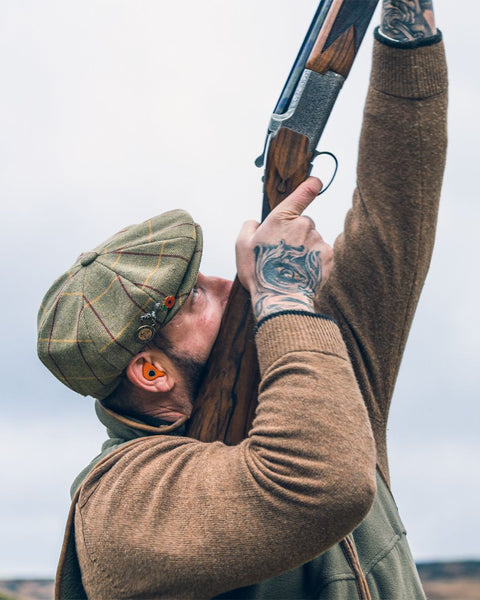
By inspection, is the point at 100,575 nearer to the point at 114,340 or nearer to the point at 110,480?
the point at 110,480

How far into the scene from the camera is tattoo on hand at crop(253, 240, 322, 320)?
3393 millimetres

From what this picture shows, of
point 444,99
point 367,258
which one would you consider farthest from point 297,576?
point 444,99

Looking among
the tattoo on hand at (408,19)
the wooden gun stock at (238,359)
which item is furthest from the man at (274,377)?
the wooden gun stock at (238,359)

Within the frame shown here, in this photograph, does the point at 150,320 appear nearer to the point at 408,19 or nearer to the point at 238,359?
the point at 238,359

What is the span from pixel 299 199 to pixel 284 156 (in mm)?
262

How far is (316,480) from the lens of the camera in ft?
9.62

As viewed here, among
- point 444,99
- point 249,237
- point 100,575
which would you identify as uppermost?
point 444,99

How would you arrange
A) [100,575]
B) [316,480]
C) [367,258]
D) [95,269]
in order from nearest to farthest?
1. [316,480]
2. [100,575]
3. [367,258]
4. [95,269]

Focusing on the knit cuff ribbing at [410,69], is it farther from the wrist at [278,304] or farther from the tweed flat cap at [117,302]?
the tweed flat cap at [117,302]

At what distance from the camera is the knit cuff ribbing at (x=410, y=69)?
326cm

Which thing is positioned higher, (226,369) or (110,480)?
(226,369)

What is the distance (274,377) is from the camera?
3.17 metres

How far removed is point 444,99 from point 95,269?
183 centimetres

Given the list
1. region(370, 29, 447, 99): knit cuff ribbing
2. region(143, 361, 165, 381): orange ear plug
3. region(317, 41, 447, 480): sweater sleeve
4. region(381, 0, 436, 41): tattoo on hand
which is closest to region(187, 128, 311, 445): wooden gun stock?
region(143, 361, 165, 381): orange ear plug
